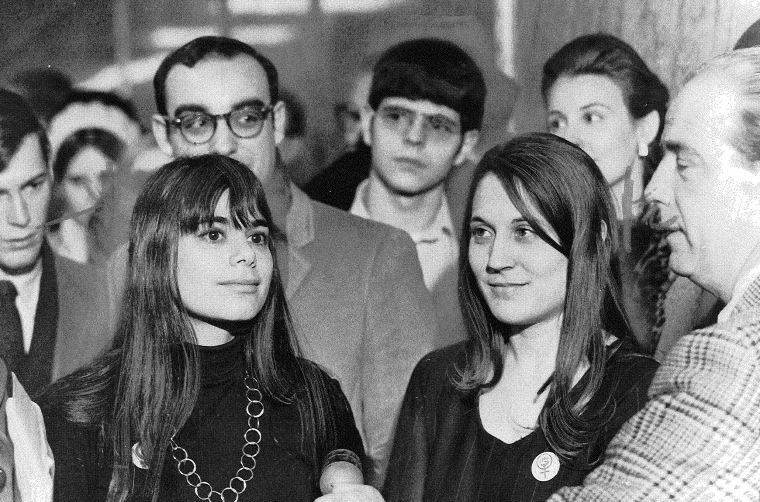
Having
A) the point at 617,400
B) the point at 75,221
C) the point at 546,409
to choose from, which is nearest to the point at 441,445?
the point at 546,409

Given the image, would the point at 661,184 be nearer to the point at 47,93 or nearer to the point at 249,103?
the point at 249,103

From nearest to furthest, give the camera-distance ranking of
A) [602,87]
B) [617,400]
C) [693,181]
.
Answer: [617,400] → [693,181] → [602,87]

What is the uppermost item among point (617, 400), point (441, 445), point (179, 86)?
point (179, 86)

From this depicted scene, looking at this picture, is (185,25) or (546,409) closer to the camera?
(546,409)

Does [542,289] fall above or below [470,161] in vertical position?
below

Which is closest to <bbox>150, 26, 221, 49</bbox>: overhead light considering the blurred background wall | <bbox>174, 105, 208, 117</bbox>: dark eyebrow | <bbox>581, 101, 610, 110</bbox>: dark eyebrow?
the blurred background wall

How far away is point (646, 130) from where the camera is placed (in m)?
2.99

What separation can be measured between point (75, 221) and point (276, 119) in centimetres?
66

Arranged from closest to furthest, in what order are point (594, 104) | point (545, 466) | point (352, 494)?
1. point (545, 466)
2. point (352, 494)
3. point (594, 104)

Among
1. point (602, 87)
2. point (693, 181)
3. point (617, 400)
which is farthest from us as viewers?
point (602, 87)

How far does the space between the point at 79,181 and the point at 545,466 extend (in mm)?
1551

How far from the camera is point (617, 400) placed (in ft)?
8.77

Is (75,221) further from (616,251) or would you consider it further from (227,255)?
(616,251)

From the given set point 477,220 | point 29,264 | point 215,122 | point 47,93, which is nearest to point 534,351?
point 477,220
